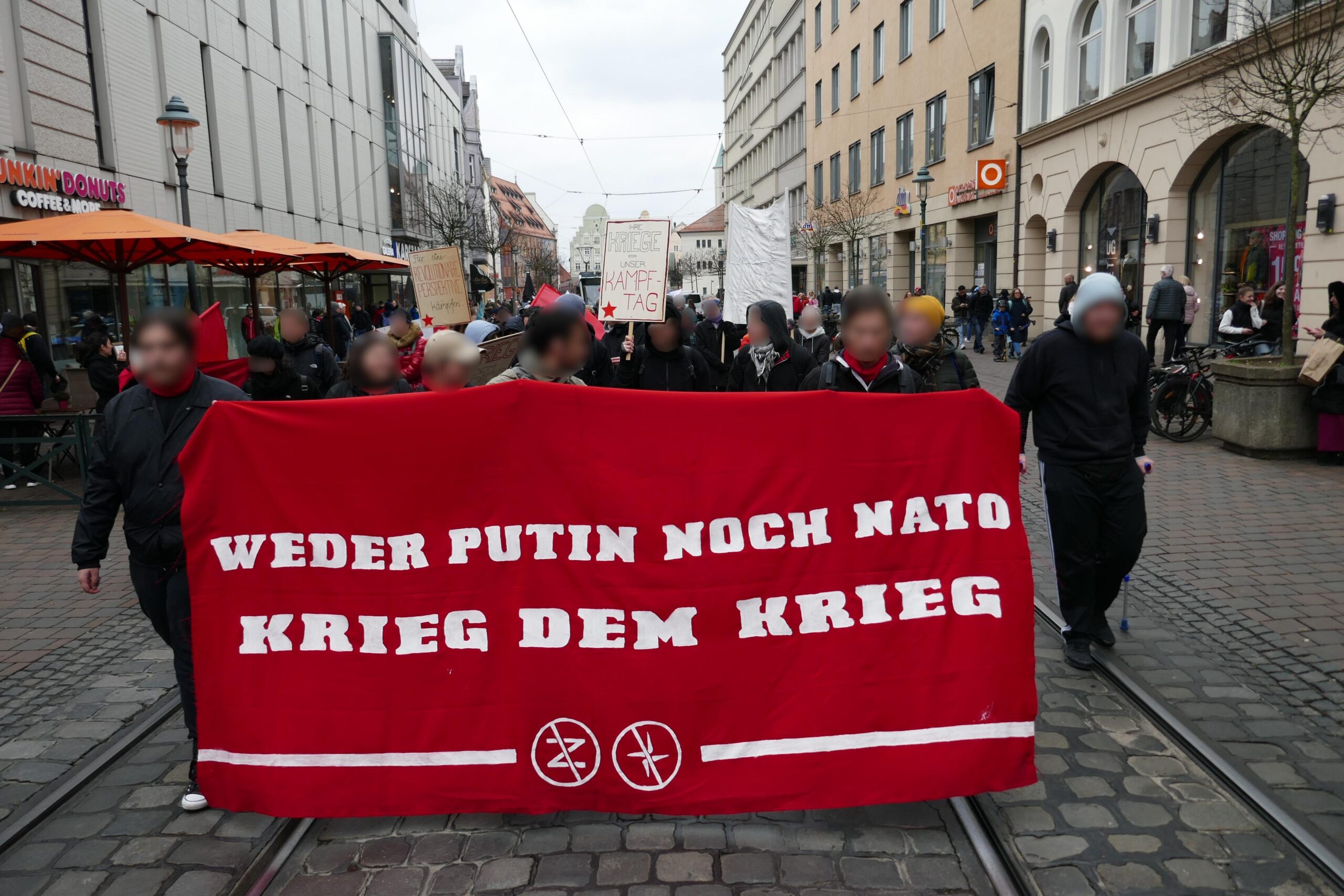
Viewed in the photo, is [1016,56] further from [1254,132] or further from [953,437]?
[953,437]

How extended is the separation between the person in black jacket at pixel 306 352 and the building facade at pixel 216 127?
9.23m

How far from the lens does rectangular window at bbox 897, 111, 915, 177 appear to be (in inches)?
1375

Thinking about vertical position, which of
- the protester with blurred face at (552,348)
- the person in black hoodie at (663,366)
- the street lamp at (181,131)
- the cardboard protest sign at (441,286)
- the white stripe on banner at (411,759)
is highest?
the street lamp at (181,131)

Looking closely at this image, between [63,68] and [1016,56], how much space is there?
21.7 meters

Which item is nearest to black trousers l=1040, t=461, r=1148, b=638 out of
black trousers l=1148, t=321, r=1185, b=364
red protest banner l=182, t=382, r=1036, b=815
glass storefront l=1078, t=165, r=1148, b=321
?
red protest banner l=182, t=382, r=1036, b=815

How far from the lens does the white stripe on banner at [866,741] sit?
3580mm

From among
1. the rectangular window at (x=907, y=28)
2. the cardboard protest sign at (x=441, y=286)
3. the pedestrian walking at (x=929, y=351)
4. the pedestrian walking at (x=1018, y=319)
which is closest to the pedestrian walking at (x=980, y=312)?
the pedestrian walking at (x=1018, y=319)

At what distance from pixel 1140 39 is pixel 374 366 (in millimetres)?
20126

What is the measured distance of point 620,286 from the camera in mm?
8133

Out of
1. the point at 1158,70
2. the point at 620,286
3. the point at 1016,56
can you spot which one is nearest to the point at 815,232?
the point at 1016,56

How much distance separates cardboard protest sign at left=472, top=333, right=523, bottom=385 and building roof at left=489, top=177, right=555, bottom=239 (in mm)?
92762

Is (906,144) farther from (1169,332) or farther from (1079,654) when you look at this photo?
(1079,654)

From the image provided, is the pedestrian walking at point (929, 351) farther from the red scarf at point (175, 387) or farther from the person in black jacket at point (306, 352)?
the person in black jacket at point (306, 352)

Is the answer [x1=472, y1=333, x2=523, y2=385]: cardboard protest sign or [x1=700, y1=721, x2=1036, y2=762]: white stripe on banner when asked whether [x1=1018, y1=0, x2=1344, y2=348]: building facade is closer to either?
[x1=472, y1=333, x2=523, y2=385]: cardboard protest sign
